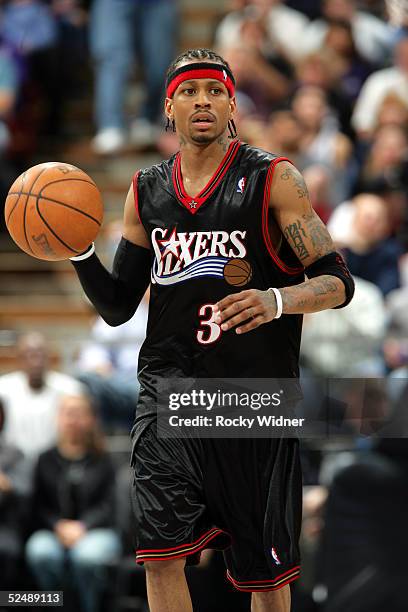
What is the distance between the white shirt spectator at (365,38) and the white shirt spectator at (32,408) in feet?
15.3

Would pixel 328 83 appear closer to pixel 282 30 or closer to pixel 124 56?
pixel 282 30

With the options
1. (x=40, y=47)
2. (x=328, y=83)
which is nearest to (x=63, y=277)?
(x=40, y=47)

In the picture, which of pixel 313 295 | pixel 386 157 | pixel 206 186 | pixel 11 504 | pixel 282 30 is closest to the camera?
pixel 313 295

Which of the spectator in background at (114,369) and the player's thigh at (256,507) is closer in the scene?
the player's thigh at (256,507)

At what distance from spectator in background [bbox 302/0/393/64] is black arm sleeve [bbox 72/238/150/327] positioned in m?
6.88

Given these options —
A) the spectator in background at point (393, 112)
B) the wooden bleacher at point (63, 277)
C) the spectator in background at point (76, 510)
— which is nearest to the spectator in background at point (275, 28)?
the wooden bleacher at point (63, 277)

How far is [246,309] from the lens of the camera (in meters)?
4.11

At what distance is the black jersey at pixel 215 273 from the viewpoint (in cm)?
449

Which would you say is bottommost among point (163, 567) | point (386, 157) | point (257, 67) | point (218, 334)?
point (163, 567)

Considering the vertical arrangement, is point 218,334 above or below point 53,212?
below

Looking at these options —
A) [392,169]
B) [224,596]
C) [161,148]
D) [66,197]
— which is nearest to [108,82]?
[161,148]

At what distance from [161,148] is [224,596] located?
521cm

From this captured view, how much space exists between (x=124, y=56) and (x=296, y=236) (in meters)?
6.98

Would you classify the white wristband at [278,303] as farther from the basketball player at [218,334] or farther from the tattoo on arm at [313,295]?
the basketball player at [218,334]
